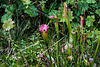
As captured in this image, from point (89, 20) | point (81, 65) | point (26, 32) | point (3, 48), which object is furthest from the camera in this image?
point (26, 32)

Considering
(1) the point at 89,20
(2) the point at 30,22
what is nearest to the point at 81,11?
(1) the point at 89,20

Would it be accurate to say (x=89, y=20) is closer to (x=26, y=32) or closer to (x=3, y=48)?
(x=26, y=32)

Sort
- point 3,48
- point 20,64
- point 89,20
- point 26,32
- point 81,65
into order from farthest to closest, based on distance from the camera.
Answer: point 26,32 < point 89,20 < point 3,48 < point 20,64 < point 81,65

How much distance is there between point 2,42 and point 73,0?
35.7 inches

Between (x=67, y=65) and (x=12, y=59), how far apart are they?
0.51 metres

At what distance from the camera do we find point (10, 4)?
173 centimetres

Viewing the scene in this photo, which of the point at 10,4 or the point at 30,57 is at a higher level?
the point at 10,4

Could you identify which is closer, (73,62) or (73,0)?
(73,62)

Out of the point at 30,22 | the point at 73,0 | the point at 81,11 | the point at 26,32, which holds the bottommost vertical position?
the point at 26,32

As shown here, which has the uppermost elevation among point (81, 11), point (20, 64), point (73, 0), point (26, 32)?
point (73, 0)

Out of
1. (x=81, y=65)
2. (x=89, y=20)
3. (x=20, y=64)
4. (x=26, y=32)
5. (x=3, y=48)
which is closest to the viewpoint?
(x=81, y=65)

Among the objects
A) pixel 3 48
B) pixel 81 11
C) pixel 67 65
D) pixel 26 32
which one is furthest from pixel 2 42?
pixel 81 11

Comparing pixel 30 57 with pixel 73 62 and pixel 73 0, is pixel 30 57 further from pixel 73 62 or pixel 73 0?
pixel 73 0

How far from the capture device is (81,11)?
62.1 inches
